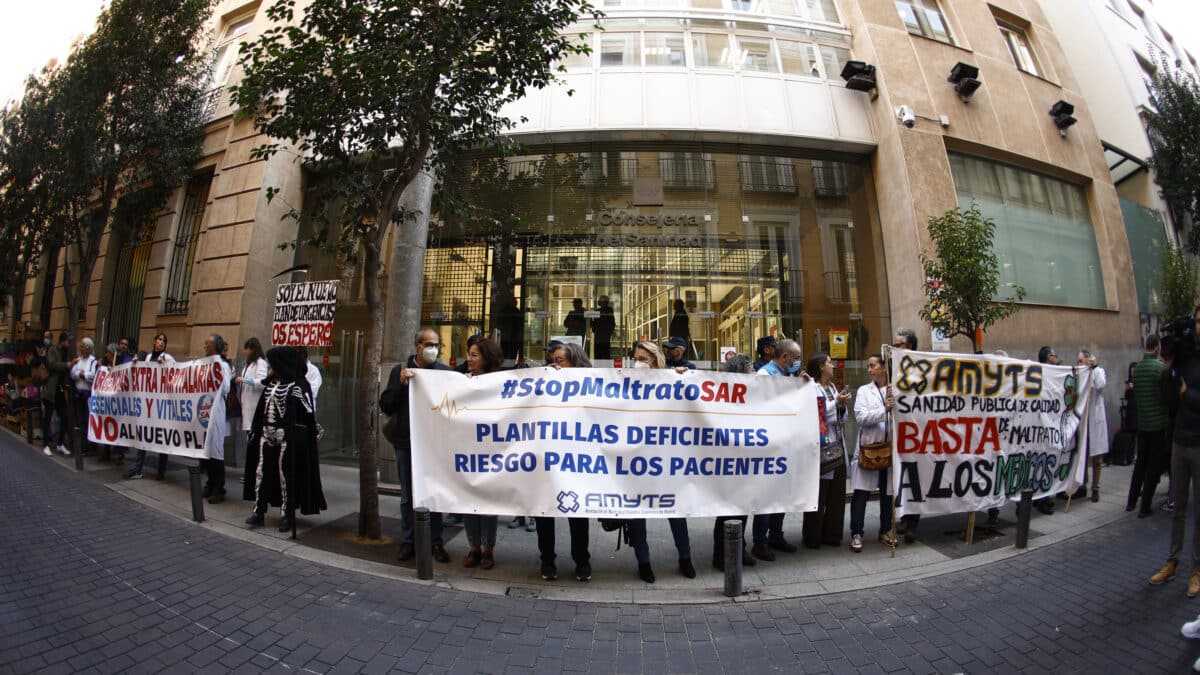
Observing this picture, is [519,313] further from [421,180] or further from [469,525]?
[469,525]

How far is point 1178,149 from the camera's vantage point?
1355 cm

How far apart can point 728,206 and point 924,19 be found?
755 centimetres

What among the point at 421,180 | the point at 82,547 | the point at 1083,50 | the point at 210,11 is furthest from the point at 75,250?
the point at 1083,50

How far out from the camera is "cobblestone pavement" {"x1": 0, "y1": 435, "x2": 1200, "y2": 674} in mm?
2949

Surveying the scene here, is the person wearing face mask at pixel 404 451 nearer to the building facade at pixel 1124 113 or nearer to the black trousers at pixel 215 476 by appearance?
the black trousers at pixel 215 476

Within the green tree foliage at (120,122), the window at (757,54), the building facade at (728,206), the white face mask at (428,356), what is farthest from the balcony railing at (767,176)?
the green tree foliage at (120,122)

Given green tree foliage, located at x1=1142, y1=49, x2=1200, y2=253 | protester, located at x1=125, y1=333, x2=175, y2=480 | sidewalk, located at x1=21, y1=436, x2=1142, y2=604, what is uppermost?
green tree foliage, located at x1=1142, y1=49, x2=1200, y2=253

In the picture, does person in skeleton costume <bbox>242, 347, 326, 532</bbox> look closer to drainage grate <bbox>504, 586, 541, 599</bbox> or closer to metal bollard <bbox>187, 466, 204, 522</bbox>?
metal bollard <bbox>187, 466, 204, 522</bbox>

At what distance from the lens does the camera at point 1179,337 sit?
4.03m

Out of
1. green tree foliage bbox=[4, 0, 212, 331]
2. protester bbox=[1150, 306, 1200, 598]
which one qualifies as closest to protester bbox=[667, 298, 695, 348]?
protester bbox=[1150, 306, 1200, 598]

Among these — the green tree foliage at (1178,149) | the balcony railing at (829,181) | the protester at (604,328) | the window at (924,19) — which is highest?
the window at (924,19)

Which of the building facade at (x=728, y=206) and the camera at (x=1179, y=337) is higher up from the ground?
the building facade at (x=728, y=206)

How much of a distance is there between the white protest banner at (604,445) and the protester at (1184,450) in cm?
279

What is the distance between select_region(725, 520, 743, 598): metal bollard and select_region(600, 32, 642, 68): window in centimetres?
Result: 1072
